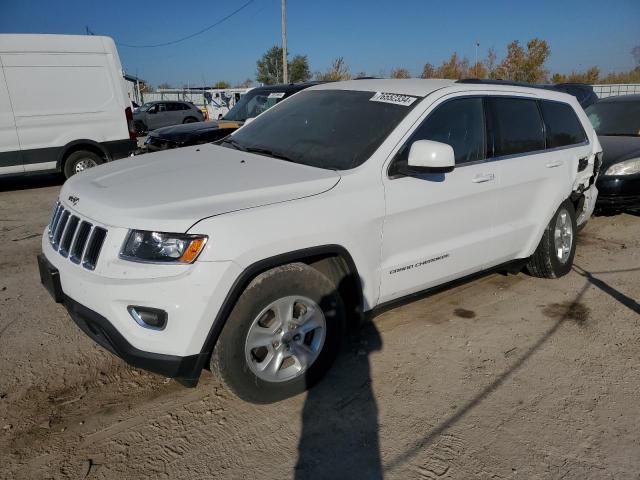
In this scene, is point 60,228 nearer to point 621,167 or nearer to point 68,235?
point 68,235

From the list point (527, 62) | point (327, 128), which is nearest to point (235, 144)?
point (327, 128)

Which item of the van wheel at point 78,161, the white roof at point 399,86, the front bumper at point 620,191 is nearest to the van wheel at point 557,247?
the white roof at point 399,86

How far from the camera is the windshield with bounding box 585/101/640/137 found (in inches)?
304

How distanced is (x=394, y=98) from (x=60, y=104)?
24.1 feet

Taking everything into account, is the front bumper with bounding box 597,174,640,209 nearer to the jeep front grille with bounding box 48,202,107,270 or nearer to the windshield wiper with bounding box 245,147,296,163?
the windshield wiper with bounding box 245,147,296,163

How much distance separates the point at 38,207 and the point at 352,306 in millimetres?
6473

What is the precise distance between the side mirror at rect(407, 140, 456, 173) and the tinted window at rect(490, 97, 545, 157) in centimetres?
98

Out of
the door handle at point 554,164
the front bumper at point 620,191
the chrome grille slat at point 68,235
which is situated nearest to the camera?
the chrome grille slat at point 68,235

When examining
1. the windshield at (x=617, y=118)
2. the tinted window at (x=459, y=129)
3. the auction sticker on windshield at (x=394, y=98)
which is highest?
the auction sticker on windshield at (x=394, y=98)

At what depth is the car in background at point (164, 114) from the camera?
22266 mm

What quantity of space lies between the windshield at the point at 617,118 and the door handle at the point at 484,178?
16.7 feet

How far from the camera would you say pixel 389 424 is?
2.86m

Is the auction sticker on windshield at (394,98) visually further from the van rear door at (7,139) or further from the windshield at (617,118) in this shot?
the van rear door at (7,139)

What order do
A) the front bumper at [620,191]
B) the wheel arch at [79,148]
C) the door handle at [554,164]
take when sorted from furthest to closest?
the wheel arch at [79,148], the front bumper at [620,191], the door handle at [554,164]
